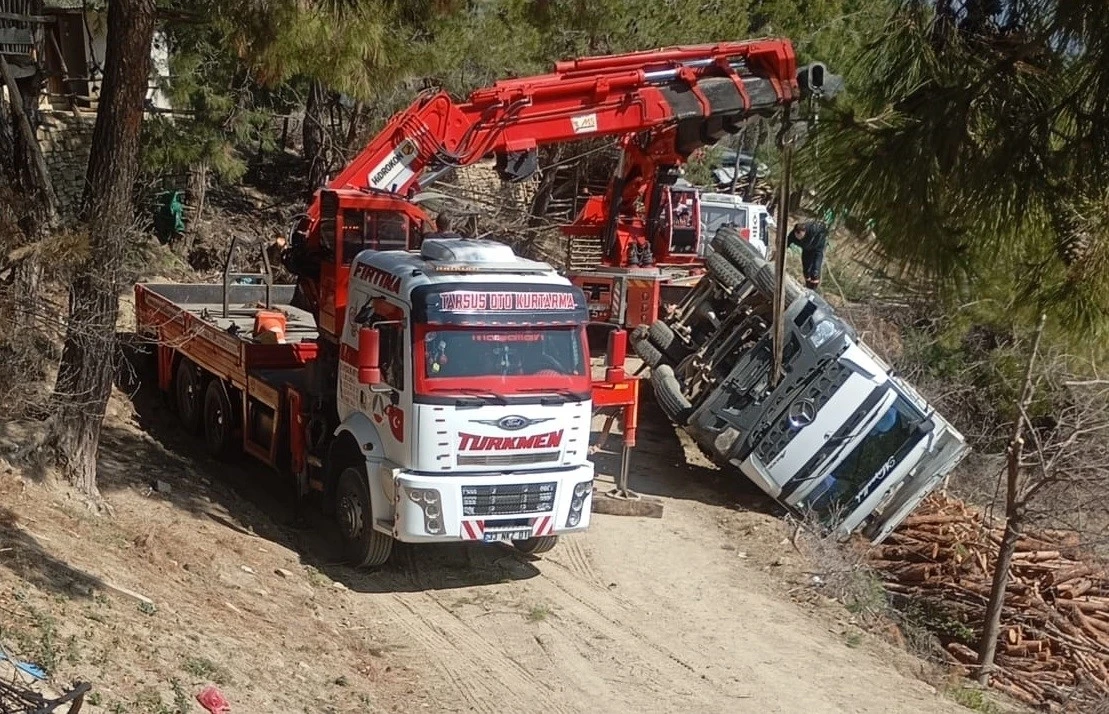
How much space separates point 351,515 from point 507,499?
1.59 meters

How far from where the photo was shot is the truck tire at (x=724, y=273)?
14.3m

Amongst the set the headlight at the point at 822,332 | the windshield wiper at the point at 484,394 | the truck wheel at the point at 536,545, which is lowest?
the truck wheel at the point at 536,545

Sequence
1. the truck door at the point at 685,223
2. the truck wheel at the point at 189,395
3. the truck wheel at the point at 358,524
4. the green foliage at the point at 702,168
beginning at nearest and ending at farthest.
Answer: the truck wheel at the point at 358,524, the truck wheel at the point at 189,395, the truck door at the point at 685,223, the green foliage at the point at 702,168

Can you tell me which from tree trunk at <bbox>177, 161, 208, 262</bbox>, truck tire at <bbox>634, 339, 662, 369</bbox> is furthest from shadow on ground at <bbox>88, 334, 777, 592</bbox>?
tree trunk at <bbox>177, 161, 208, 262</bbox>

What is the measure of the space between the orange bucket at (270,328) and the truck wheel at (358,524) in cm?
264

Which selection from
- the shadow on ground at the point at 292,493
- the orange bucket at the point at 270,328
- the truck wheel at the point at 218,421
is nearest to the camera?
the shadow on ground at the point at 292,493

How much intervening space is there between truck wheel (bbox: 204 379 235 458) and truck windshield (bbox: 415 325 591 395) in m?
4.16

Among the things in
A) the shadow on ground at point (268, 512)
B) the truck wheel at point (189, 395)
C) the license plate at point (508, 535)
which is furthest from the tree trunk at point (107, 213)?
the truck wheel at point (189, 395)

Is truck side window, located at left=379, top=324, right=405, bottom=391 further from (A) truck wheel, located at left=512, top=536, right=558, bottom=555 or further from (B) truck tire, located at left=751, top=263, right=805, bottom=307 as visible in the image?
(B) truck tire, located at left=751, top=263, right=805, bottom=307

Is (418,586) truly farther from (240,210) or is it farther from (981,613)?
(240,210)

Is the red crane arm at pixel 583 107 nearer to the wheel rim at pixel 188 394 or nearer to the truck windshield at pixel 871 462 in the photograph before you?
the wheel rim at pixel 188 394

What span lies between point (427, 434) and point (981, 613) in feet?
21.0

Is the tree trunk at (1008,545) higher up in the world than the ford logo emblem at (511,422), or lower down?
lower down

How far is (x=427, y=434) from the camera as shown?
10.1 m
